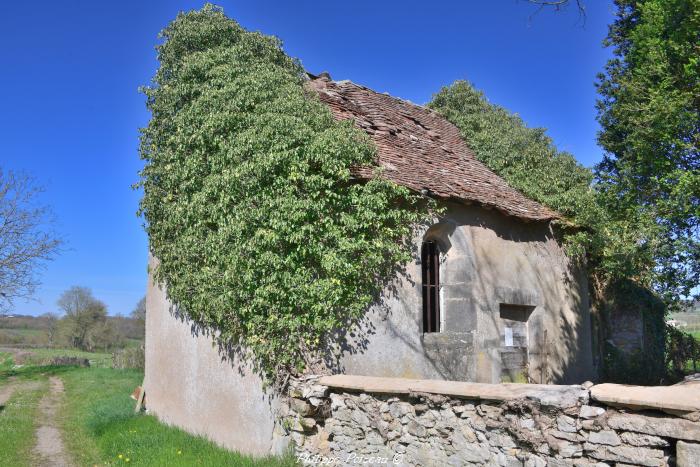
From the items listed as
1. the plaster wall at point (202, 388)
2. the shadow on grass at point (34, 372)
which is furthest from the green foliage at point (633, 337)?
the shadow on grass at point (34, 372)

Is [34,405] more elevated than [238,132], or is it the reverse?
[238,132]

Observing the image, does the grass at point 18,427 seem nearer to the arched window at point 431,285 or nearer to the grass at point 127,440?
the grass at point 127,440

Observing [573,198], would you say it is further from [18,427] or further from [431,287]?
[18,427]

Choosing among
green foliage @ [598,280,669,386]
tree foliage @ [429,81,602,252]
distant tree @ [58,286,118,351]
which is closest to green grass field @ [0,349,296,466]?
tree foliage @ [429,81,602,252]

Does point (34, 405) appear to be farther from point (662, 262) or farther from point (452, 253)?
point (662, 262)

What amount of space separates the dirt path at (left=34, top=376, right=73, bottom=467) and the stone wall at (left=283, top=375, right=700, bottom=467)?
4.60m

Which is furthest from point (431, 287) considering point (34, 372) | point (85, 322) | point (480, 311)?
point (85, 322)

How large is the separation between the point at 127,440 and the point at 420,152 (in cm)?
754

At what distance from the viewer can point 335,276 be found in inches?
313

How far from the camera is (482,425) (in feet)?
18.0

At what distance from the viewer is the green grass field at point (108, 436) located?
8.13 m

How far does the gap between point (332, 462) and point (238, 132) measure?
16.8 feet

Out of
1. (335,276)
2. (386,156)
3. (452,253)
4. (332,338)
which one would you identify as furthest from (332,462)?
(386,156)

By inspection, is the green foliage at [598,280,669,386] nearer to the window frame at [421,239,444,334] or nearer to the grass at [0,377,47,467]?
the window frame at [421,239,444,334]
